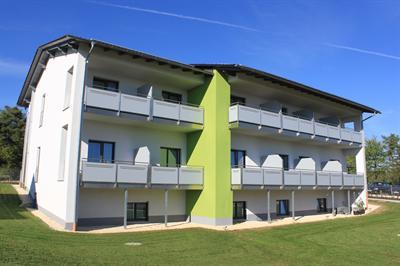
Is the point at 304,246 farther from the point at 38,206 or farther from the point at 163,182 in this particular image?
the point at 38,206

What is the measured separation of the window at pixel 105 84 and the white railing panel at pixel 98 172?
194 inches

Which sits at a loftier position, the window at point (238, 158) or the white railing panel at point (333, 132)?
the white railing panel at point (333, 132)

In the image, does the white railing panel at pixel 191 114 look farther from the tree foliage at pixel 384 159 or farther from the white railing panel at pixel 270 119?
the tree foliage at pixel 384 159

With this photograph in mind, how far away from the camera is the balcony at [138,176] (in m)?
17.6

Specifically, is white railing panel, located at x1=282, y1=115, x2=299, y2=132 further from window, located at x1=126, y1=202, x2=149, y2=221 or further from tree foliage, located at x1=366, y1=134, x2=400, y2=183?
tree foliage, located at x1=366, y1=134, x2=400, y2=183

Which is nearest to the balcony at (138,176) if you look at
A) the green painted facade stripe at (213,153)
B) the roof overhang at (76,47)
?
the green painted facade stripe at (213,153)

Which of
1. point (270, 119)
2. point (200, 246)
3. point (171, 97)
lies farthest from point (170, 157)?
point (200, 246)

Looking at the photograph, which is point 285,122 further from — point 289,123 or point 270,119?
point 270,119

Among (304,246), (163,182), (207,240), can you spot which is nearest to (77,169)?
(163,182)

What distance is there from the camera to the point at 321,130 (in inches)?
1094

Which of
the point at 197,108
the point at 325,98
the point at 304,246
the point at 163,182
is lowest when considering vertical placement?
the point at 304,246

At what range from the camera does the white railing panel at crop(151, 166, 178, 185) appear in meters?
19.8

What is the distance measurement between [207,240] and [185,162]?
8.29 m

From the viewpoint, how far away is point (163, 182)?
20203 mm
